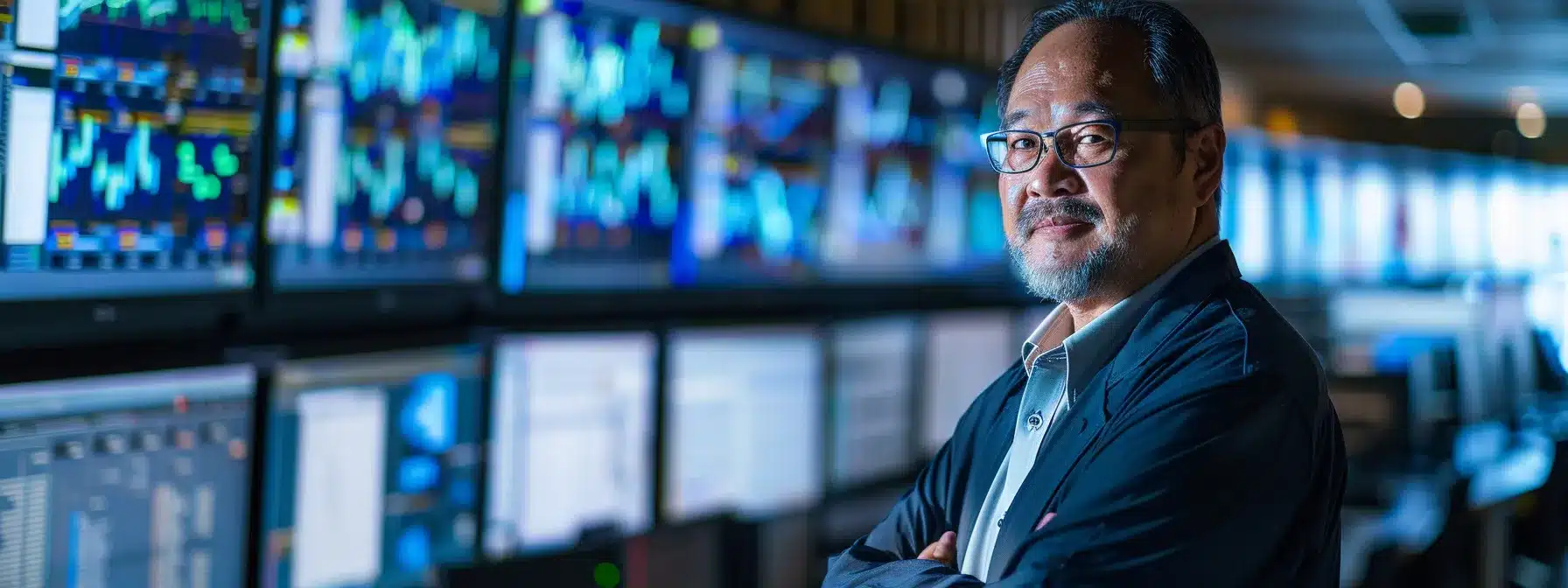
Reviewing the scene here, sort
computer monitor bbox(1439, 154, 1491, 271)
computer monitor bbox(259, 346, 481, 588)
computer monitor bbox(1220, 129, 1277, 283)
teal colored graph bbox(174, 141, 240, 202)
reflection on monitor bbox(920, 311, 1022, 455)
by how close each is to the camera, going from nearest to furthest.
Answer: teal colored graph bbox(174, 141, 240, 202), computer monitor bbox(259, 346, 481, 588), reflection on monitor bbox(920, 311, 1022, 455), computer monitor bbox(1220, 129, 1277, 283), computer monitor bbox(1439, 154, 1491, 271)

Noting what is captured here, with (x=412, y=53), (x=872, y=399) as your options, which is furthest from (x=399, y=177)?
(x=872, y=399)

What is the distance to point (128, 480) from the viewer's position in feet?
5.52

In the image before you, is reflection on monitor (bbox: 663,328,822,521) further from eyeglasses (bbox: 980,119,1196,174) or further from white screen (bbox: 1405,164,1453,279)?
white screen (bbox: 1405,164,1453,279)

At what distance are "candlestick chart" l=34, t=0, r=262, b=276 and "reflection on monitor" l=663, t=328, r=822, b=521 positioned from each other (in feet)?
3.32

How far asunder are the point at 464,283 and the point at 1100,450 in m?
1.46

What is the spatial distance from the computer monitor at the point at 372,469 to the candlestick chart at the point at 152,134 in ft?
0.83

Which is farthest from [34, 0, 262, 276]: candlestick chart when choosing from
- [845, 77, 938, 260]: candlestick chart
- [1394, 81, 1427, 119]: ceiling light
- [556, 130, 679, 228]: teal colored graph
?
[1394, 81, 1427, 119]: ceiling light

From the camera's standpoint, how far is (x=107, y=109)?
5.45 ft

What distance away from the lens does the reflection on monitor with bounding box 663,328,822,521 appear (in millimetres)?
2668

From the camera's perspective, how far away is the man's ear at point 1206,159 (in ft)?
4.29

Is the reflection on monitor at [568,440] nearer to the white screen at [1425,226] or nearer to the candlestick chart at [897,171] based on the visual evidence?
the candlestick chart at [897,171]

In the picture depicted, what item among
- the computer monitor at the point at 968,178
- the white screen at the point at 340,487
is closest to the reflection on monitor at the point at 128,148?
the white screen at the point at 340,487

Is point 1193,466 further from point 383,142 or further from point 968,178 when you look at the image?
point 968,178

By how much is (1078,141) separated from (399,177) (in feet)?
4.12
